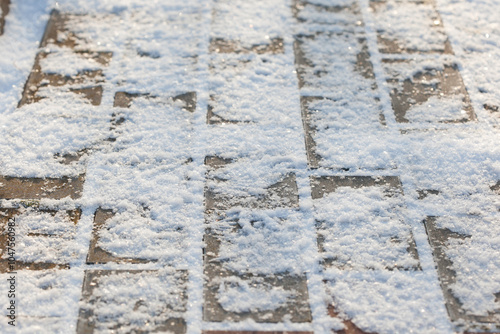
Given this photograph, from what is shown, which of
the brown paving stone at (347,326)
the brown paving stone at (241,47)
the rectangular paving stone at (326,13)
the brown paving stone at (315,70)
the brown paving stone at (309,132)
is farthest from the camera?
the rectangular paving stone at (326,13)

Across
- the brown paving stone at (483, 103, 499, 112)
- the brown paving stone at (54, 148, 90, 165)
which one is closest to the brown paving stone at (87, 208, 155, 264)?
the brown paving stone at (54, 148, 90, 165)

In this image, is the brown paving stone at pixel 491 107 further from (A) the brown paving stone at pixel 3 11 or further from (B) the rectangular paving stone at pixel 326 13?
(A) the brown paving stone at pixel 3 11

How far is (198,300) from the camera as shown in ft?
5.87

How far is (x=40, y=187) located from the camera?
2113 millimetres

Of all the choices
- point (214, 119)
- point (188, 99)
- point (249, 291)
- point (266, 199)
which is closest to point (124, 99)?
point (188, 99)

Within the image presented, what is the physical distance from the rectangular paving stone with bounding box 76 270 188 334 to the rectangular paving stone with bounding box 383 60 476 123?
4.60 ft

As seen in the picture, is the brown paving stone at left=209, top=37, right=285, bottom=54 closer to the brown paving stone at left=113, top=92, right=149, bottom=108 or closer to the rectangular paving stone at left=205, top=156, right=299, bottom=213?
the brown paving stone at left=113, top=92, right=149, bottom=108

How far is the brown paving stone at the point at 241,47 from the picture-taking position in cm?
267

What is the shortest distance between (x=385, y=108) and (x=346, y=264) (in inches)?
36.2

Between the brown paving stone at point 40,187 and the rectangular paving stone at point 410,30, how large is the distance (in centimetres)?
183

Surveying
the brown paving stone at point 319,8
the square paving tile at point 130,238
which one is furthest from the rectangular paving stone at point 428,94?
the square paving tile at point 130,238

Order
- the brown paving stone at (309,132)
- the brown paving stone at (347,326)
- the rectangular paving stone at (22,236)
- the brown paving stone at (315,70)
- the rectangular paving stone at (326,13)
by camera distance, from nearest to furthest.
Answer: the brown paving stone at (347,326) → the rectangular paving stone at (22,236) → the brown paving stone at (309,132) → the brown paving stone at (315,70) → the rectangular paving stone at (326,13)

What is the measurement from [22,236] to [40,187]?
25 cm

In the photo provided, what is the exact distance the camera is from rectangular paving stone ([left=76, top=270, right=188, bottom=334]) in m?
1.74
